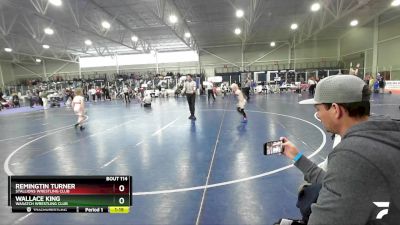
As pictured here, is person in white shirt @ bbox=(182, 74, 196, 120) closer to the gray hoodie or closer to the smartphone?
the smartphone

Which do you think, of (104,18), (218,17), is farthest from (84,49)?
(218,17)

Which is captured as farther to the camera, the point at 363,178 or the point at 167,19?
the point at 167,19

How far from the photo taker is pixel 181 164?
5.54m

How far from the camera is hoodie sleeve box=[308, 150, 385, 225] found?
3.14 ft

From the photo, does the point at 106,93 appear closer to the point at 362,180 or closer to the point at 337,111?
the point at 337,111

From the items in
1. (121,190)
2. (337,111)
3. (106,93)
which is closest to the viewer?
(337,111)

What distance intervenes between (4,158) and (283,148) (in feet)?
23.3

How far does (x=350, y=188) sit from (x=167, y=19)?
74.1ft

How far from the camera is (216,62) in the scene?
37.5 meters

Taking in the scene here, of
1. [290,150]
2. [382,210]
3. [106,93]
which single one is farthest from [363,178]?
[106,93]

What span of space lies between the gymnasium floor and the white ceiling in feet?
34.2

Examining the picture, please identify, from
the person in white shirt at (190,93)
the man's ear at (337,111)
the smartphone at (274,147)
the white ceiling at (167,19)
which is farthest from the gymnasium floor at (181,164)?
the white ceiling at (167,19)

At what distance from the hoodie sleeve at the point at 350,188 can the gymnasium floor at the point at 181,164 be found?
2.45 metres

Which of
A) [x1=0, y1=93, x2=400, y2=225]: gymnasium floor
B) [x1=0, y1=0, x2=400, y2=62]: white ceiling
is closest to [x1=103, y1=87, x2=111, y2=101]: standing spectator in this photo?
[x1=0, y1=0, x2=400, y2=62]: white ceiling
